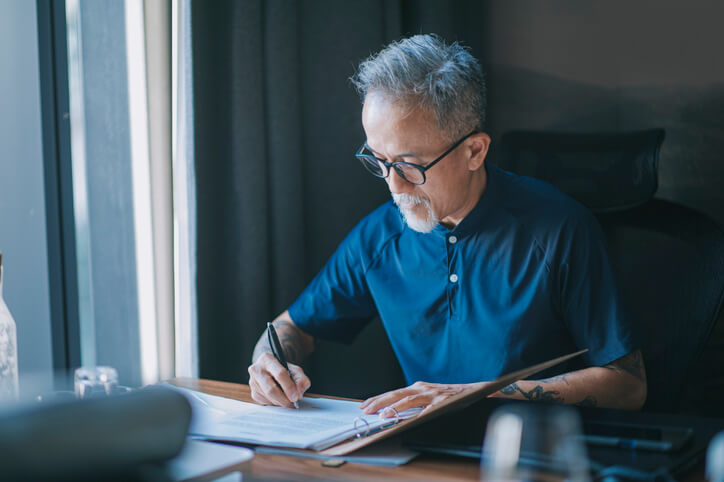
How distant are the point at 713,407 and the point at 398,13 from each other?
4.99 ft

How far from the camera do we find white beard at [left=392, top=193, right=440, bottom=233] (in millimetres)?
1409

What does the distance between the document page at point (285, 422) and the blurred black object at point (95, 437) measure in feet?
0.99

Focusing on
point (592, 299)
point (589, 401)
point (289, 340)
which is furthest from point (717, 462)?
point (289, 340)

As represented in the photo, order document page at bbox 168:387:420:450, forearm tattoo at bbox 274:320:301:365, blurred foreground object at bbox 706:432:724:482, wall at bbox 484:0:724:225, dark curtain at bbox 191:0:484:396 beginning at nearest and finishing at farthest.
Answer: blurred foreground object at bbox 706:432:724:482, document page at bbox 168:387:420:450, forearm tattoo at bbox 274:320:301:365, dark curtain at bbox 191:0:484:396, wall at bbox 484:0:724:225

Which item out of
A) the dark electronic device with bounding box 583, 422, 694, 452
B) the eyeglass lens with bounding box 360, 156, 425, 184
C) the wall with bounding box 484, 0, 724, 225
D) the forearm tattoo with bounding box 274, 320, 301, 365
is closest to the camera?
the dark electronic device with bounding box 583, 422, 694, 452

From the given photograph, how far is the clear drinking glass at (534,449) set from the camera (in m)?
0.58

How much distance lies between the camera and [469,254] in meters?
1.44

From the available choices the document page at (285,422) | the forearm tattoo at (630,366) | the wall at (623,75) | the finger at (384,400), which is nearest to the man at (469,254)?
the forearm tattoo at (630,366)

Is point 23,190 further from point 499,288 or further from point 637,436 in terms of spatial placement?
point 637,436

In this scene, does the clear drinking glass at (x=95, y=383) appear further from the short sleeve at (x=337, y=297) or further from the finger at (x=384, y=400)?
the short sleeve at (x=337, y=297)

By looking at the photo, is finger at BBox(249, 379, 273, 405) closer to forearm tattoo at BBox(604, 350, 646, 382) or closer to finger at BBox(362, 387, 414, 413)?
finger at BBox(362, 387, 414, 413)

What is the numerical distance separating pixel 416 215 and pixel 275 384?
1.59 ft

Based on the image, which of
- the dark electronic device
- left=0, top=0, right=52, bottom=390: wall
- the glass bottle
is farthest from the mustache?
left=0, top=0, right=52, bottom=390: wall

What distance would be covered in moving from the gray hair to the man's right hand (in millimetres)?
579
